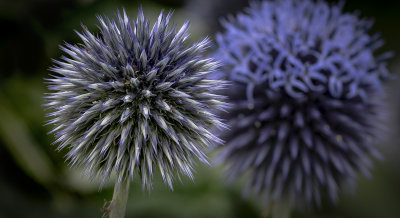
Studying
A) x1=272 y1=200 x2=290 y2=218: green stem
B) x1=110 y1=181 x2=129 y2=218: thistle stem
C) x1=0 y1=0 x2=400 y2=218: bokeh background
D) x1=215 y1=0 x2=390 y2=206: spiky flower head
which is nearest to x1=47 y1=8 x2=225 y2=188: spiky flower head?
x1=110 y1=181 x2=129 y2=218: thistle stem

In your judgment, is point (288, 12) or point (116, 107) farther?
point (288, 12)

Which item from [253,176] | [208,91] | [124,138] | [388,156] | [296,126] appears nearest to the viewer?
[124,138]

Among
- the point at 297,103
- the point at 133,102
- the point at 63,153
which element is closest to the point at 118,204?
the point at 133,102

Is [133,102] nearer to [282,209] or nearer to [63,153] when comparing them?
[282,209]

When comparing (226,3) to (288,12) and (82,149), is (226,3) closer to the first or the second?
(288,12)

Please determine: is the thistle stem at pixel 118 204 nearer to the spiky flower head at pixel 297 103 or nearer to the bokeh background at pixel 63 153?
the spiky flower head at pixel 297 103

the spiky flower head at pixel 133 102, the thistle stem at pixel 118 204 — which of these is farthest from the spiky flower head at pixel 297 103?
the thistle stem at pixel 118 204

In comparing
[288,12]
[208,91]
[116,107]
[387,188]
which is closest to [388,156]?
[387,188]
